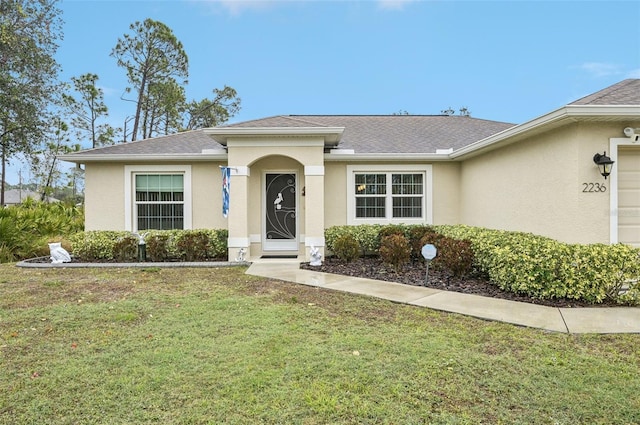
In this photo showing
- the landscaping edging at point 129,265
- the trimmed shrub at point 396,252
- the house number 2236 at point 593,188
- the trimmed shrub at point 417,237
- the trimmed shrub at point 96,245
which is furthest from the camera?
the trimmed shrub at point 96,245

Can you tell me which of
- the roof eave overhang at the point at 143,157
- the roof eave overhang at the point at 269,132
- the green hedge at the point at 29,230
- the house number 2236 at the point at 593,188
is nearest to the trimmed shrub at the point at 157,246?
the roof eave overhang at the point at 143,157

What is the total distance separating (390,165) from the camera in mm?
11219

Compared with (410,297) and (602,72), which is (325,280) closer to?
(410,297)

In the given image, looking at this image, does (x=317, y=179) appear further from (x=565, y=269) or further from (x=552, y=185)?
(x=565, y=269)

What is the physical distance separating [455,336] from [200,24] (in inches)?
789

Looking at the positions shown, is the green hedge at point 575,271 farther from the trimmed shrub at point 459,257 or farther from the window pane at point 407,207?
the window pane at point 407,207

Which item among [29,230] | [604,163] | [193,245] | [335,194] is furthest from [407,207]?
[29,230]

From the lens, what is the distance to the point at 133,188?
36.1 feet

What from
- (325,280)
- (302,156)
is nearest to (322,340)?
(325,280)

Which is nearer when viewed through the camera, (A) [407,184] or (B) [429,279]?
(B) [429,279]

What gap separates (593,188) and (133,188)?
11499 mm

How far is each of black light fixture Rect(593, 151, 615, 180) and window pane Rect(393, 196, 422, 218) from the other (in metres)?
5.43

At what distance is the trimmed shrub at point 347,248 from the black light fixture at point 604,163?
17.6 ft

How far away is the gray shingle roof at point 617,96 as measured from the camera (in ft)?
20.1
